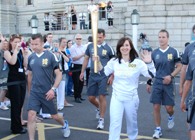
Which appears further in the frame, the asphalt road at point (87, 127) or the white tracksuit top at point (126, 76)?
the asphalt road at point (87, 127)

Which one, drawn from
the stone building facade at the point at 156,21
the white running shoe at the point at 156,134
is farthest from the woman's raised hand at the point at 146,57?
the stone building facade at the point at 156,21

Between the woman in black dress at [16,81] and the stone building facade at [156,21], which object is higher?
the stone building facade at [156,21]

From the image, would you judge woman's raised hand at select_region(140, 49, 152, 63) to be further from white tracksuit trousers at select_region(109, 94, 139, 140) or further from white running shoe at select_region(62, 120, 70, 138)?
white running shoe at select_region(62, 120, 70, 138)

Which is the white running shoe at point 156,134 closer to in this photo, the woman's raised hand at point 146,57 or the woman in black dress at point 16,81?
the woman's raised hand at point 146,57

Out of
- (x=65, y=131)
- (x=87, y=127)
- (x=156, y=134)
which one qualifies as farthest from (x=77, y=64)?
(x=156, y=134)

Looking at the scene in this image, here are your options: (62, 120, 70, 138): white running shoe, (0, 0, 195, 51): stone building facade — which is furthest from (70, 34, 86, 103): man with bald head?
(0, 0, 195, 51): stone building facade

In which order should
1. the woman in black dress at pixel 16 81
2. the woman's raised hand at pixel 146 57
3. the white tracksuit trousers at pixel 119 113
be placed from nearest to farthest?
the white tracksuit trousers at pixel 119 113
the woman's raised hand at pixel 146 57
the woman in black dress at pixel 16 81

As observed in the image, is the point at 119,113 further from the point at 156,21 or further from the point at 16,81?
the point at 156,21

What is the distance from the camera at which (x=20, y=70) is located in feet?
23.6

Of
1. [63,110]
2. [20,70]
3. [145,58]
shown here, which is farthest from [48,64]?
[63,110]

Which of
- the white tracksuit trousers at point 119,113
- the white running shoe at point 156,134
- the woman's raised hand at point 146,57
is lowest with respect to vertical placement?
the white running shoe at point 156,134

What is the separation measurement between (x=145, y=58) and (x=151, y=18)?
19278mm

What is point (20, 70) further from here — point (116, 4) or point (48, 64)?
point (116, 4)

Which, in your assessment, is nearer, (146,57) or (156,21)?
(146,57)
